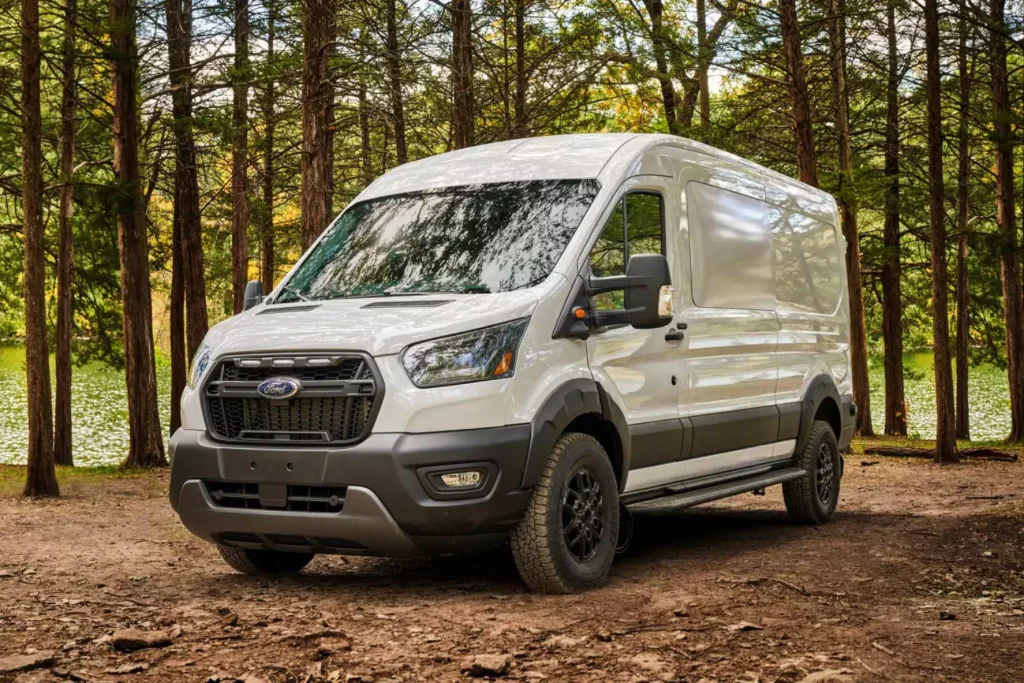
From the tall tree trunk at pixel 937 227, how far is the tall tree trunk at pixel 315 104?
8.63 m

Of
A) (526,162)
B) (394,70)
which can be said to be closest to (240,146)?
(394,70)

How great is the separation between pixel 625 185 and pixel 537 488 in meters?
2.09

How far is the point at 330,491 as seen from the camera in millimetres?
6328

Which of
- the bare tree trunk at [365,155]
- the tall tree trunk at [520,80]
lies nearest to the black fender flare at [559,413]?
the tall tree trunk at [520,80]

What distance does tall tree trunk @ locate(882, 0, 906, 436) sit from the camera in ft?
76.0

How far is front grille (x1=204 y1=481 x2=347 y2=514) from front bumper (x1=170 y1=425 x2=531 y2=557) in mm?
44

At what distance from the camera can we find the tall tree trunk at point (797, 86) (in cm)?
1773

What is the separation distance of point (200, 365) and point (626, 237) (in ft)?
8.71

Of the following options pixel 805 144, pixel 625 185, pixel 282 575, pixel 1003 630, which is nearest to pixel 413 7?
pixel 805 144

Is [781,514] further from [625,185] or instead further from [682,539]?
[625,185]

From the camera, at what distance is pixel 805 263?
33.9ft

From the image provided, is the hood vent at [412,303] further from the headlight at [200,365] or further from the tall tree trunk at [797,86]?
the tall tree trunk at [797,86]

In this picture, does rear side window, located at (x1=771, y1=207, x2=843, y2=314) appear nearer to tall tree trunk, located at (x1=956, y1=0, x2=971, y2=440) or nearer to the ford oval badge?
the ford oval badge

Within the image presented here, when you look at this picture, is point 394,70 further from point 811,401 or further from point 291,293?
point 291,293
